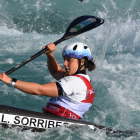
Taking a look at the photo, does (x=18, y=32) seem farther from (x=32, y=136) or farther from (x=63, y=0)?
(x=32, y=136)

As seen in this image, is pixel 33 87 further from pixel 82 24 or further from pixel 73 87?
pixel 82 24

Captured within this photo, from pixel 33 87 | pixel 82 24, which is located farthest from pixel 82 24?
pixel 33 87

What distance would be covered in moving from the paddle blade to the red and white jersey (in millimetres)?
1412

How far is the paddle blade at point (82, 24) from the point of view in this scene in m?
4.37

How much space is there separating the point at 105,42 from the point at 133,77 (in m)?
2.55

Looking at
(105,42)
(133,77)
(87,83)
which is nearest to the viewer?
(87,83)

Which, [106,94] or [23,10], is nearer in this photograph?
[106,94]

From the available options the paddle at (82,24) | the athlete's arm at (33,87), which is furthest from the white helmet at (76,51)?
the paddle at (82,24)

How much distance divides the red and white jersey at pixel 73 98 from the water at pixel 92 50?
0.23m

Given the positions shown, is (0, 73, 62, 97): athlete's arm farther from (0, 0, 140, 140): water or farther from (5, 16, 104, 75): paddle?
(5, 16, 104, 75): paddle

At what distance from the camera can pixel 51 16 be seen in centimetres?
1112

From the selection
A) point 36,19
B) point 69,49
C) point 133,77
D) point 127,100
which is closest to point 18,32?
point 36,19

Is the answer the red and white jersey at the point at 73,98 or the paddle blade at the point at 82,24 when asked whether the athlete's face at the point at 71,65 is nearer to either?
the red and white jersey at the point at 73,98

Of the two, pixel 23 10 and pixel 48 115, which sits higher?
pixel 23 10
